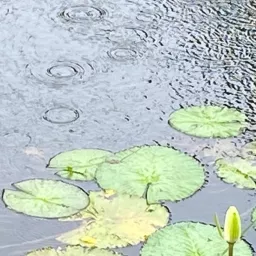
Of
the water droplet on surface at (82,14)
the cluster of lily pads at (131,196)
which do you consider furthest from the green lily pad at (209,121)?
the water droplet on surface at (82,14)

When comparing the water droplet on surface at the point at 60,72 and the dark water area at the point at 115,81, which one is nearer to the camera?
the dark water area at the point at 115,81

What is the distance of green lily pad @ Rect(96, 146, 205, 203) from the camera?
1741 millimetres

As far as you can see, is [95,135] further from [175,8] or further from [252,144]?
[175,8]

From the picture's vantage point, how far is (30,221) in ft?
5.42

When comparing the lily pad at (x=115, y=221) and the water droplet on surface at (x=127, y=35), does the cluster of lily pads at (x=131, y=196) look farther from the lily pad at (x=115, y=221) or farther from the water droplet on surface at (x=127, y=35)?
the water droplet on surface at (x=127, y=35)

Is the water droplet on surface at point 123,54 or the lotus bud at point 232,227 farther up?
the lotus bud at point 232,227

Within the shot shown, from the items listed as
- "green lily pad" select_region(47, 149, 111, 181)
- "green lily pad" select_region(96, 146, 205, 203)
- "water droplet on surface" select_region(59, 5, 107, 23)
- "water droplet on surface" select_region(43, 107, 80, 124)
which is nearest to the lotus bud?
"green lily pad" select_region(96, 146, 205, 203)

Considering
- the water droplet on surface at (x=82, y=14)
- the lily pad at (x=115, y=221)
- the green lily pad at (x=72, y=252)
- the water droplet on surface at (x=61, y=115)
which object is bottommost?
the green lily pad at (x=72, y=252)

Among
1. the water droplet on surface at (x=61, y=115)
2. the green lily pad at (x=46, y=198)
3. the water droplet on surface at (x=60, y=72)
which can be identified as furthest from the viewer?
the water droplet on surface at (x=60, y=72)

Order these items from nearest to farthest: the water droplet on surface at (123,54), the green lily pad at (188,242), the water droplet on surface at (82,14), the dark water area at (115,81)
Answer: the green lily pad at (188,242)
the dark water area at (115,81)
the water droplet on surface at (123,54)
the water droplet on surface at (82,14)

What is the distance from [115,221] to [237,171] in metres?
0.33

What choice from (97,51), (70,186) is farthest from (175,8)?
(70,186)

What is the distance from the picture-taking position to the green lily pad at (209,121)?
1944 millimetres

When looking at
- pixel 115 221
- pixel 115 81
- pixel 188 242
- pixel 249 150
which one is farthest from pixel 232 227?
pixel 115 81
